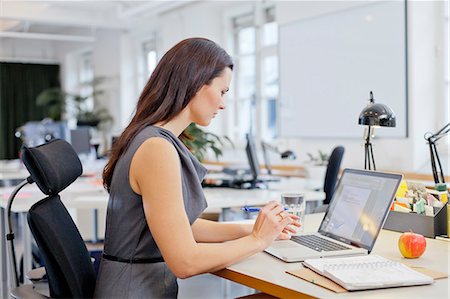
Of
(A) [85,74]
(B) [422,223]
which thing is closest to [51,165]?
(B) [422,223]

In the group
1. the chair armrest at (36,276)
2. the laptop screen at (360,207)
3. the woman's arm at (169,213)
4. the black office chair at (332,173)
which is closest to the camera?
the woman's arm at (169,213)

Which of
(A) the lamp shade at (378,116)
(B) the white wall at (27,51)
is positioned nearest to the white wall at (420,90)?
(A) the lamp shade at (378,116)

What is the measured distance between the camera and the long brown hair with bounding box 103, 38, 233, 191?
59.7 inches

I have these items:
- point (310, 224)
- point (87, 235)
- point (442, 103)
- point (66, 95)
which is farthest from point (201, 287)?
point (66, 95)

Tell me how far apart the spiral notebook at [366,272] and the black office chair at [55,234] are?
0.59 meters

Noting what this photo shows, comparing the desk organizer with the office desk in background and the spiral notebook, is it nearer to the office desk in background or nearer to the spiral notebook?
the spiral notebook

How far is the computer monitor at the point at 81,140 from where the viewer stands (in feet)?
20.8

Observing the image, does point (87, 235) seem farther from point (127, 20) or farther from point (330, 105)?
point (127, 20)

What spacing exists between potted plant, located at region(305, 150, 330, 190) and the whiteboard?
0.98 ft

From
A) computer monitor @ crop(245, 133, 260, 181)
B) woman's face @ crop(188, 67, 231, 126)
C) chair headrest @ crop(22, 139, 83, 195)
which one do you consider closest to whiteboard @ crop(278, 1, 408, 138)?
computer monitor @ crop(245, 133, 260, 181)

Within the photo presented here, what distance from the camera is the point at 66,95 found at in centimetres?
992

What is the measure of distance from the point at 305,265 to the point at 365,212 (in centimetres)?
30

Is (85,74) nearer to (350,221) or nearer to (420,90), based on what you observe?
(420,90)

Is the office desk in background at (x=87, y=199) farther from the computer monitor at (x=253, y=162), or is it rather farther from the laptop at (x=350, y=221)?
the laptop at (x=350, y=221)
